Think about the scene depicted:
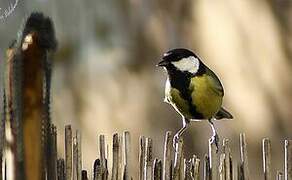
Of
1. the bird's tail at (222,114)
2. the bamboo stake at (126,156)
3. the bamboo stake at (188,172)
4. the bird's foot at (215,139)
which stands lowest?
the bamboo stake at (188,172)

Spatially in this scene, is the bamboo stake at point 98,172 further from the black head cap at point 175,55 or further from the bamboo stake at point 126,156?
the black head cap at point 175,55

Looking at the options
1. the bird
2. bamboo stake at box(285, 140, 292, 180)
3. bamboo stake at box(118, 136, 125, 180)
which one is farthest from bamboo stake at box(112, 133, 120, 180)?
bamboo stake at box(285, 140, 292, 180)

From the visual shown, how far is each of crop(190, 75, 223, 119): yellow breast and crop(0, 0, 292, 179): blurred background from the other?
2.7 inches

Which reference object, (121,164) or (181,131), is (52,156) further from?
(181,131)

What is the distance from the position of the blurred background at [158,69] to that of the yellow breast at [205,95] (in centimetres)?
7

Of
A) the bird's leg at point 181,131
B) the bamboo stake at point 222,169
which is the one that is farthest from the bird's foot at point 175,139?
the bamboo stake at point 222,169

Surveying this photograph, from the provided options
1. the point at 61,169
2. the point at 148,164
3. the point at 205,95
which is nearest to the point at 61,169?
the point at 61,169

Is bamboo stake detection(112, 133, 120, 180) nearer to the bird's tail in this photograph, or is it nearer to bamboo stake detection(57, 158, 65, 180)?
bamboo stake detection(57, 158, 65, 180)

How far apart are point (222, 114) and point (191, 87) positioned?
113mm

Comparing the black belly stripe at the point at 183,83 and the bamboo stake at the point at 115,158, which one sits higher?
the black belly stripe at the point at 183,83

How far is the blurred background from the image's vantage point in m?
0.96

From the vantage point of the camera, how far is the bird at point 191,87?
85 cm

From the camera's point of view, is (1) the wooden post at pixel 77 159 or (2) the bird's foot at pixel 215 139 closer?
(1) the wooden post at pixel 77 159

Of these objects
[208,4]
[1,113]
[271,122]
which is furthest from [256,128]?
[1,113]
